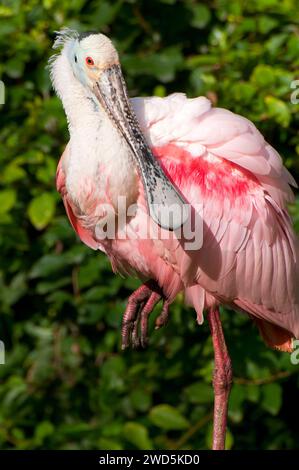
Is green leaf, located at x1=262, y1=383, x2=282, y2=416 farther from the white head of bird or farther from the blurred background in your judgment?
the white head of bird

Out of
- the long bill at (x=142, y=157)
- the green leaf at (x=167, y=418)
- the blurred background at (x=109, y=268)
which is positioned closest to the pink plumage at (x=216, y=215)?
the long bill at (x=142, y=157)

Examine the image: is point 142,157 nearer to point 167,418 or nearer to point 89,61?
point 89,61

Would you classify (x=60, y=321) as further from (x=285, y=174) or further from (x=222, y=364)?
(x=285, y=174)

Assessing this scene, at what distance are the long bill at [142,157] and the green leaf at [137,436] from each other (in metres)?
1.71

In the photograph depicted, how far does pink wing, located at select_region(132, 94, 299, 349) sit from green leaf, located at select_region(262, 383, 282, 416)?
3.57 feet

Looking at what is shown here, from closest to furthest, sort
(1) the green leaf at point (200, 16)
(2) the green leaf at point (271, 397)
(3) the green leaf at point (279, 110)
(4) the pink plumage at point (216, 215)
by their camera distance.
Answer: (4) the pink plumage at point (216, 215), (3) the green leaf at point (279, 110), (2) the green leaf at point (271, 397), (1) the green leaf at point (200, 16)

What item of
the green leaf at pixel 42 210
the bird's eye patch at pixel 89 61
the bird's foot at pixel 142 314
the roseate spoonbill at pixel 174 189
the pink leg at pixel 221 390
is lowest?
the pink leg at pixel 221 390

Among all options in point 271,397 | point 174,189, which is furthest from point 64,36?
point 271,397

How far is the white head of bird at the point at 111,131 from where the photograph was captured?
3922mm

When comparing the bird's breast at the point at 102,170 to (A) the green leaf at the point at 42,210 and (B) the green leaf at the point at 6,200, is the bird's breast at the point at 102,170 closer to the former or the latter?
(A) the green leaf at the point at 42,210

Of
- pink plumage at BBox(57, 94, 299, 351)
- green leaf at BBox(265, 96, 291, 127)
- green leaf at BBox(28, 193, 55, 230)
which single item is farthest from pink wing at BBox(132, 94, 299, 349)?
green leaf at BBox(28, 193, 55, 230)

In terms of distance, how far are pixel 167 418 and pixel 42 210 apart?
3.80ft
